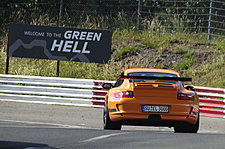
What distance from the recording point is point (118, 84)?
422 inches

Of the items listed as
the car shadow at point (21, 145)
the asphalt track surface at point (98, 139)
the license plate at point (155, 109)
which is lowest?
the license plate at point (155, 109)

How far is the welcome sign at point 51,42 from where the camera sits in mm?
21422

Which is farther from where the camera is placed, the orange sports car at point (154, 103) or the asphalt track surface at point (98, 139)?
the orange sports car at point (154, 103)

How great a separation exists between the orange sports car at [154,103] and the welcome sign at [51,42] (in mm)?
11434

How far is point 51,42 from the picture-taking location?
21.6 m

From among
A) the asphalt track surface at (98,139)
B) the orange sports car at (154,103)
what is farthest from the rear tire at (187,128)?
the asphalt track surface at (98,139)

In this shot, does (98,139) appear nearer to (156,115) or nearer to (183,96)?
(156,115)

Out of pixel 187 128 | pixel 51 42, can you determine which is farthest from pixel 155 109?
pixel 51 42

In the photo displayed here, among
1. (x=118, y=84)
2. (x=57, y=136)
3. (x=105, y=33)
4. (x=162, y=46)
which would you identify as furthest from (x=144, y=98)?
(x=162, y=46)

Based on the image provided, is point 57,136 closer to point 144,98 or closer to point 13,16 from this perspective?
point 144,98

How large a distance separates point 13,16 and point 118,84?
19.6 meters

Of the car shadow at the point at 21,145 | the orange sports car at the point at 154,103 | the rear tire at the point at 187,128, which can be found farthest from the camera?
the rear tire at the point at 187,128

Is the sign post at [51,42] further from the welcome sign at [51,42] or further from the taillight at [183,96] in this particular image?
the taillight at [183,96]

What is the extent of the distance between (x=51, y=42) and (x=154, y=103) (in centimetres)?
1243
